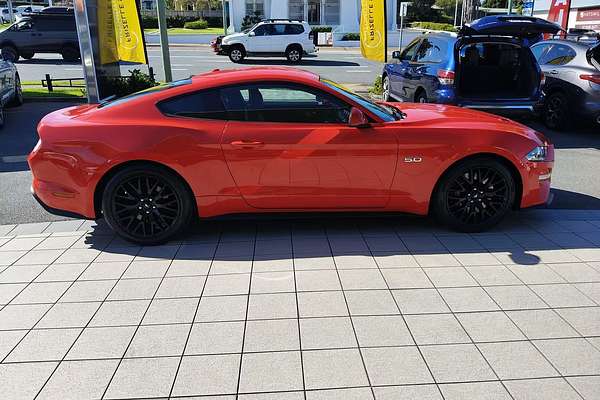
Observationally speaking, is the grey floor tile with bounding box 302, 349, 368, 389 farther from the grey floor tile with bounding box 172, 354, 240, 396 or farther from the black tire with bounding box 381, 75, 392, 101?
the black tire with bounding box 381, 75, 392, 101

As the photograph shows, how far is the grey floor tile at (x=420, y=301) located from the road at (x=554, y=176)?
2828mm

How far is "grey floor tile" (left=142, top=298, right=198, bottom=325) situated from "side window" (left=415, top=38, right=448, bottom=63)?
6616mm

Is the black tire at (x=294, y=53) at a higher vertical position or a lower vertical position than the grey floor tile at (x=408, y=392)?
higher

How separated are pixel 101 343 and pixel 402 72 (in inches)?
332

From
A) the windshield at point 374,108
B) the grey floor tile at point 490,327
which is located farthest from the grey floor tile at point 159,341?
the windshield at point 374,108

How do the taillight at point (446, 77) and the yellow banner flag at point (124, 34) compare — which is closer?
the taillight at point (446, 77)

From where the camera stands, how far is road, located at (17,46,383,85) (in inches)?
732

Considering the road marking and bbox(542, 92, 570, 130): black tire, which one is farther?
bbox(542, 92, 570, 130): black tire

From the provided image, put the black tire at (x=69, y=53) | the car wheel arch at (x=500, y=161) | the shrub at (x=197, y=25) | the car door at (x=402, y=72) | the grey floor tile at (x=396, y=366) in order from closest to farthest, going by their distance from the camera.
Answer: the grey floor tile at (x=396, y=366) → the car wheel arch at (x=500, y=161) → the car door at (x=402, y=72) → the black tire at (x=69, y=53) → the shrub at (x=197, y=25)

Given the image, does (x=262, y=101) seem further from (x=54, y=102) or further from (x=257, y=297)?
(x=54, y=102)

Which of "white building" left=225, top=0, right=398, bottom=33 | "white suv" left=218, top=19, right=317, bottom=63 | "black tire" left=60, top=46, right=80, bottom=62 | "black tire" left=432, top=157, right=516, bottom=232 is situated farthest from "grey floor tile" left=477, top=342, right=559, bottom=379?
"white building" left=225, top=0, right=398, bottom=33

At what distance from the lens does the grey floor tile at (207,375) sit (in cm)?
258

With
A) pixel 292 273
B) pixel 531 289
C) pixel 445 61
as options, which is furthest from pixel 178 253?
pixel 445 61

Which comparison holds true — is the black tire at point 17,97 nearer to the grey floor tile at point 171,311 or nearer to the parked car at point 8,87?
the parked car at point 8,87
